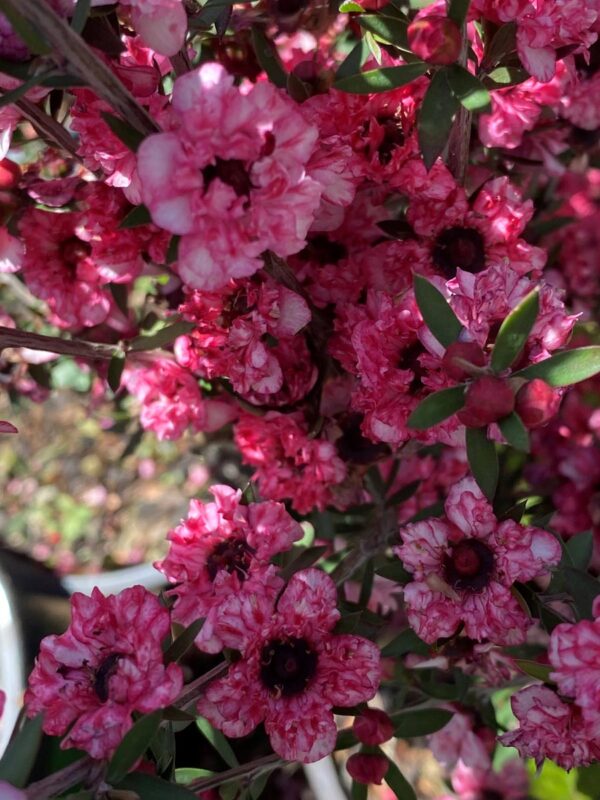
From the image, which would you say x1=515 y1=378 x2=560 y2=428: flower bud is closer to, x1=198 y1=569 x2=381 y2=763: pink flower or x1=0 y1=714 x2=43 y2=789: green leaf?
x1=198 y1=569 x2=381 y2=763: pink flower

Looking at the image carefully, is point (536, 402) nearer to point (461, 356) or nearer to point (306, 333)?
point (461, 356)

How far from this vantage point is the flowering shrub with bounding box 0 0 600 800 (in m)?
0.62

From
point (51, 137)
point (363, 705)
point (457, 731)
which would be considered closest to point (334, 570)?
point (363, 705)

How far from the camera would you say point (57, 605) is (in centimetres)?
134

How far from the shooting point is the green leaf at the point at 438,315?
656mm

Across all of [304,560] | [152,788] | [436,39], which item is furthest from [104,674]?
[436,39]

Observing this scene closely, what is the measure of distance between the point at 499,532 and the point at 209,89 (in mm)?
466

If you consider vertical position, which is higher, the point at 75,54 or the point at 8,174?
the point at 75,54

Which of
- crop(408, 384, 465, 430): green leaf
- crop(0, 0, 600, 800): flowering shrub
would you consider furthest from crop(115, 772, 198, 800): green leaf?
crop(408, 384, 465, 430): green leaf

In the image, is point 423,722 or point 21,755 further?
point 423,722

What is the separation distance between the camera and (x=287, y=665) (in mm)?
748

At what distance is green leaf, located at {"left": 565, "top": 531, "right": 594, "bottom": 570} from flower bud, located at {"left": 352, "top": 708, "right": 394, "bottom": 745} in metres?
0.27

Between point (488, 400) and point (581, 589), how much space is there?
27 centimetres

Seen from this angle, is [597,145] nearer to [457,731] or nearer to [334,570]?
[334,570]
